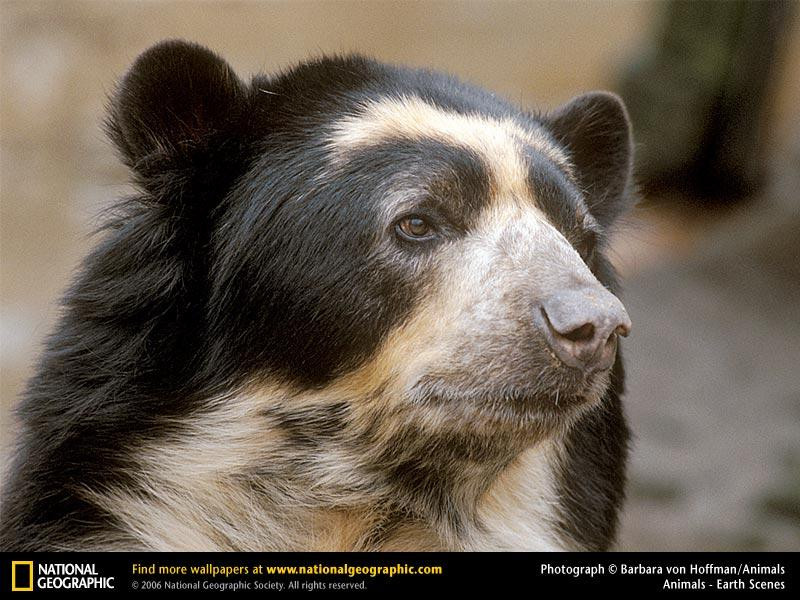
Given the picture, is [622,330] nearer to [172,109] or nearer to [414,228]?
[414,228]

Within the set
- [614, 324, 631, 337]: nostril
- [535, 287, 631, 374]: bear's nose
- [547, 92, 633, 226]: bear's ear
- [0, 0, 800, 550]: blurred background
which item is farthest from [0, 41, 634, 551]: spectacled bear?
[0, 0, 800, 550]: blurred background

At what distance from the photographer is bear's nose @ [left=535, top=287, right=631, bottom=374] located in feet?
9.73

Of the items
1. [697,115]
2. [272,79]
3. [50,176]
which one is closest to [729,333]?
[697,115]

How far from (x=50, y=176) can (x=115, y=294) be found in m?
7.86

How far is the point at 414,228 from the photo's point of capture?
3410mm

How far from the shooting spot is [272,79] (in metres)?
3.80
